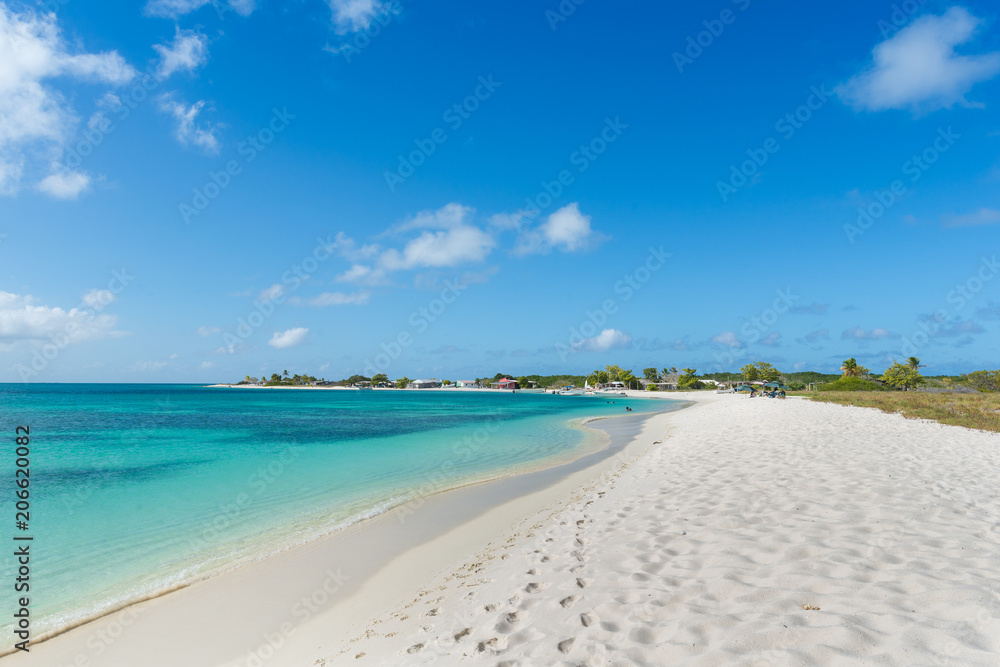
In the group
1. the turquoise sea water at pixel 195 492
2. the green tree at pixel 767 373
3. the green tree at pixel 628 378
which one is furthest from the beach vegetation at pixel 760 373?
the turquoise sea water at pixel 195 492

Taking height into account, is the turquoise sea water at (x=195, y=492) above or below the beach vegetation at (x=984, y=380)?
below

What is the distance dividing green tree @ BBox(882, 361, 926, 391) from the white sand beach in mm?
81741

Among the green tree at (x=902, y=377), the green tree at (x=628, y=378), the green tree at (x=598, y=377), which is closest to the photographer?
the green tree at (x=902, y=377)

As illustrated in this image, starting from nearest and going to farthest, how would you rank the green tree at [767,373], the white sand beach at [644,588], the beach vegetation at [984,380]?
the white sand beach at [644,588] < the beach vegetation at [984,380] < the green tree at [767,373]

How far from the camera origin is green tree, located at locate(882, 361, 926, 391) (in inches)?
2849

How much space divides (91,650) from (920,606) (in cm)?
860

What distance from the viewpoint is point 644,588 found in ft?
15.6

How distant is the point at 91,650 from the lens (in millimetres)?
5488

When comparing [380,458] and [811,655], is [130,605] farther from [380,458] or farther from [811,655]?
[380,458]

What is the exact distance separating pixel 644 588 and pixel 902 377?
94.7 metres

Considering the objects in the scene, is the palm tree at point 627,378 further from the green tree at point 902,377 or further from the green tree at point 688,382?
the green tree at point 902,377

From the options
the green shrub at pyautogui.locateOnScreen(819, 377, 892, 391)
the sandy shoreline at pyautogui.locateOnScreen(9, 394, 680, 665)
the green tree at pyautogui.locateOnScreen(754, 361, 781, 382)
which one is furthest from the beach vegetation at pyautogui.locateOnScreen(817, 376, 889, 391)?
the sandy shoreline at pyautogui.locateOnScreen(9, 394, 680, 665)

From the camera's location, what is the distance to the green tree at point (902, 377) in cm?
7238

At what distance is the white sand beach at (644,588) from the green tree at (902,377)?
81.7 m
